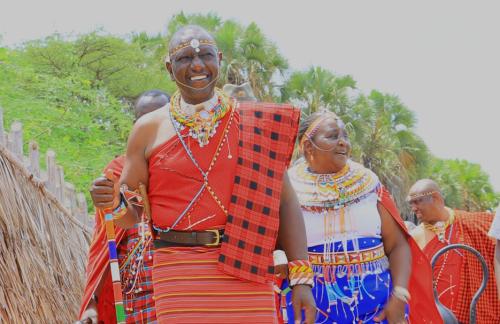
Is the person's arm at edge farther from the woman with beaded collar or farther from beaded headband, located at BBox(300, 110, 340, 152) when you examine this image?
beaded headband, located at BBox(300, 110, 340, 152)

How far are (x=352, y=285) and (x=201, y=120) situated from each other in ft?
6.50

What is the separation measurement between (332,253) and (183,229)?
1903mm

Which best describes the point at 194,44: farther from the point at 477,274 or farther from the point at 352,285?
the point at 477,274

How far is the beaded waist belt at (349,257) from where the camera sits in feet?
15.5

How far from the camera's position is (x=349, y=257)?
15.6 ft

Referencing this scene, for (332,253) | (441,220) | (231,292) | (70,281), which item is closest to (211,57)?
(231,292)

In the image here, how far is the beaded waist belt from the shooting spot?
4738 millimetres

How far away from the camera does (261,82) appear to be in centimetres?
2289

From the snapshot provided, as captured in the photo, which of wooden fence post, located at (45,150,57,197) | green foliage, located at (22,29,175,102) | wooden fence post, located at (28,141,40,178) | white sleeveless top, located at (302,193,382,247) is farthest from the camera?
green foliage, located at (22,29,175,102)

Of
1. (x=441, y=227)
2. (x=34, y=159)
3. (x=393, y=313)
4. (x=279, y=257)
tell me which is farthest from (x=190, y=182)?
(x=441, y=227)

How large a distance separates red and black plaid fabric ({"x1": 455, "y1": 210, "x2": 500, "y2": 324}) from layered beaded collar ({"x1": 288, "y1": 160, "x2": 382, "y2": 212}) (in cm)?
340

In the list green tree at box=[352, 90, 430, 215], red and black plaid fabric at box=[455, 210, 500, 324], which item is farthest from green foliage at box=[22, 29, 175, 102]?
red and black plaid fabric at box=[455, 210, 500, 324]

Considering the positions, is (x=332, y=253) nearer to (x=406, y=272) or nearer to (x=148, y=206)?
(x=406, y=272)

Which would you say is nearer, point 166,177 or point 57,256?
point 166,177
